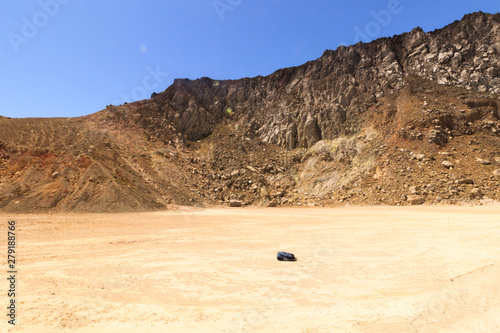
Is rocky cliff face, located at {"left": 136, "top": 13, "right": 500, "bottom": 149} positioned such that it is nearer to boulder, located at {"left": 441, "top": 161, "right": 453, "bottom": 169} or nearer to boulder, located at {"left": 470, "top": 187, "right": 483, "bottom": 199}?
boulder, located at {"left": 441, "top": 161, "right": 453, "bottom": 169}

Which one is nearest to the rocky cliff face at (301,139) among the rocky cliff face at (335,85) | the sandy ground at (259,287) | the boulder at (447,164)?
the boulder at (447,164)

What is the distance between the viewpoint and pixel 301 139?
50594 mm

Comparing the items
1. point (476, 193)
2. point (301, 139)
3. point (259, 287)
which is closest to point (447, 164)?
point (476, 193)

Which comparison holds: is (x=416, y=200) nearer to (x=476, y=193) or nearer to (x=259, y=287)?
(x=476, y=193)

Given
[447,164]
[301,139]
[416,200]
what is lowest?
[416,200]

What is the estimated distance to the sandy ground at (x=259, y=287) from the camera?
15.6ft

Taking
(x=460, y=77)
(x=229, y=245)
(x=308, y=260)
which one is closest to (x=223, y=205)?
(x=229, y=245)

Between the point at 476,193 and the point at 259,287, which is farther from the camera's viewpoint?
the point at 476,193

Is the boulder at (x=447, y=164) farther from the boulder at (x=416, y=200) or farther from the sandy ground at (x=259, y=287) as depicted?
the sandy ground at (x=259, y=287)

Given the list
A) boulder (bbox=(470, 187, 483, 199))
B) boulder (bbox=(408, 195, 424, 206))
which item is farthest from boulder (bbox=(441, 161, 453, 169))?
boulder (bbox=(408, 195, 424, 206))

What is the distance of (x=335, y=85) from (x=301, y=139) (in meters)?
14.1

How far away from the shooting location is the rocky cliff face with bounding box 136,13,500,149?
4556 cm

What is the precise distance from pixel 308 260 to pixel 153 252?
19.8 ft

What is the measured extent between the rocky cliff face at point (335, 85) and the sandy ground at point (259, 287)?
135 feet
